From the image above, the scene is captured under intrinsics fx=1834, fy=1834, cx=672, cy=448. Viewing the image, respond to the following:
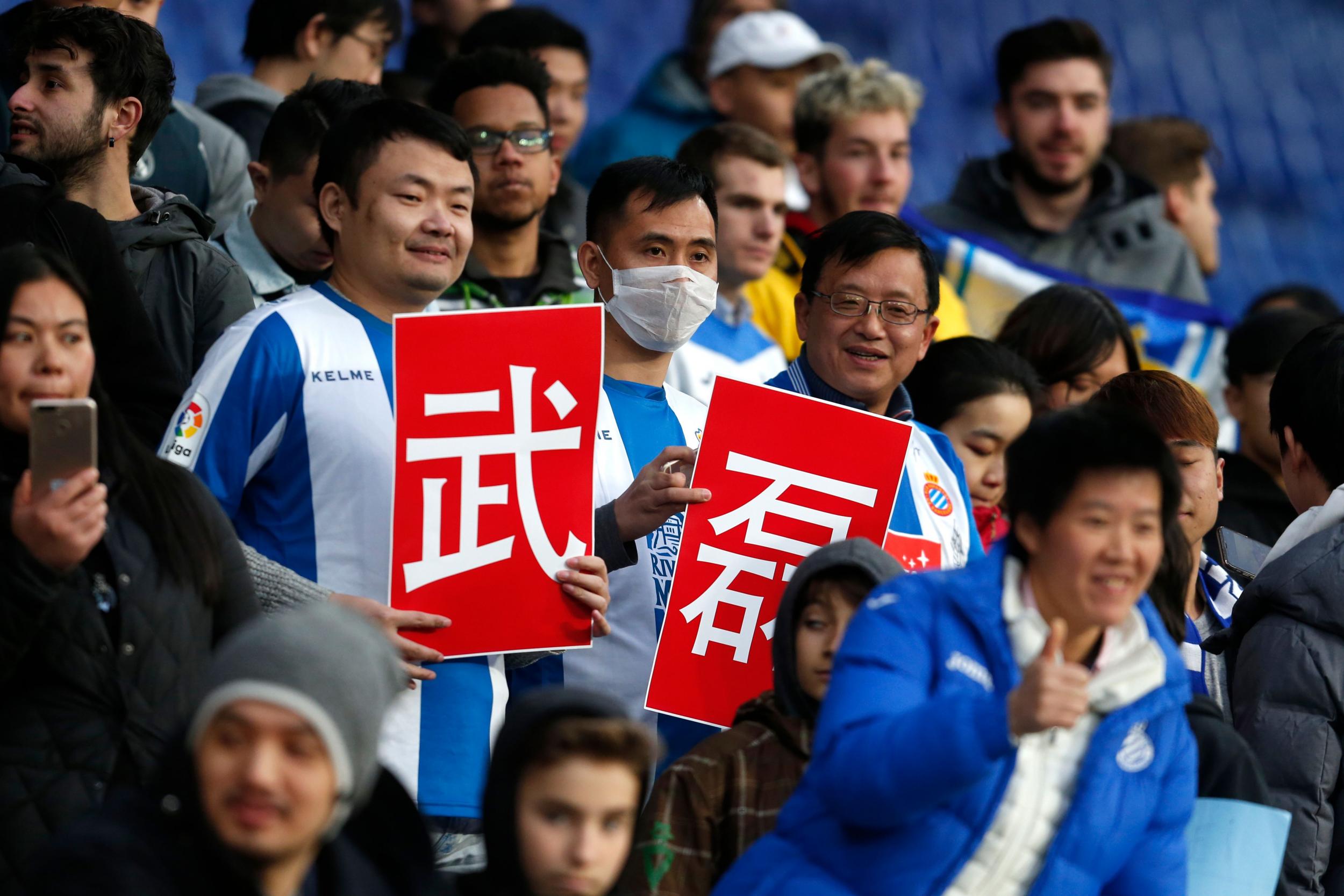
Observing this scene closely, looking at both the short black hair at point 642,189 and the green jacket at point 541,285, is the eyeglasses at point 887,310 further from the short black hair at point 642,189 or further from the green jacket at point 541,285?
the green jacket at point 541,285

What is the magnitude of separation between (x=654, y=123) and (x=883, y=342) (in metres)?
3.54

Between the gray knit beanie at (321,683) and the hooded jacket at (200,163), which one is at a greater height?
the hooded jacket at (200,163)

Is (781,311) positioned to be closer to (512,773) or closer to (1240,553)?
(1240,553)

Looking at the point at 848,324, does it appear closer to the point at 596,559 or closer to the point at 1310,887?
the point at 596,559

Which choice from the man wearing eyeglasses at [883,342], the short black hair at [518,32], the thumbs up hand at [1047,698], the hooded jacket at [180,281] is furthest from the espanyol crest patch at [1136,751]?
the short black hair at [518,32]

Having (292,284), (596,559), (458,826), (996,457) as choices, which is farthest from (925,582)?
(292,284)

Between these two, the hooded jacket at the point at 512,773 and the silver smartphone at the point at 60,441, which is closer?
the hooded jacket at the point at 512,773

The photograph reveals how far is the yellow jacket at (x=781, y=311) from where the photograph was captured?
6.37m

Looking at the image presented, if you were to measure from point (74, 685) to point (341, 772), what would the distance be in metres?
0.70

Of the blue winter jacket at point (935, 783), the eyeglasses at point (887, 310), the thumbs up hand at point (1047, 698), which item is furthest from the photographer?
the eyeglasses at point (887, 310)

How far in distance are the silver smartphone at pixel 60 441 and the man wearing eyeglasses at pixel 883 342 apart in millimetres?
1902

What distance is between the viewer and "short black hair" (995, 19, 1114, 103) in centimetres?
748

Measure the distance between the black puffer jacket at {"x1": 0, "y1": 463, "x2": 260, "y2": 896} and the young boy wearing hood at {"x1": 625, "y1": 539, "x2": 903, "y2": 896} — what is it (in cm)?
90

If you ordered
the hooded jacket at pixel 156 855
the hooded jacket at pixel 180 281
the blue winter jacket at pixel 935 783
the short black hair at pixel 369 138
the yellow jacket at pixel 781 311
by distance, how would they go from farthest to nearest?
the yellow jacket at pixel 781 311
the hooded jacket at pixel 180 281
the short black hair at pixel 369 138
the blue winter jacket at pixel 935 783
the hooded jacket at pixel 156 855
